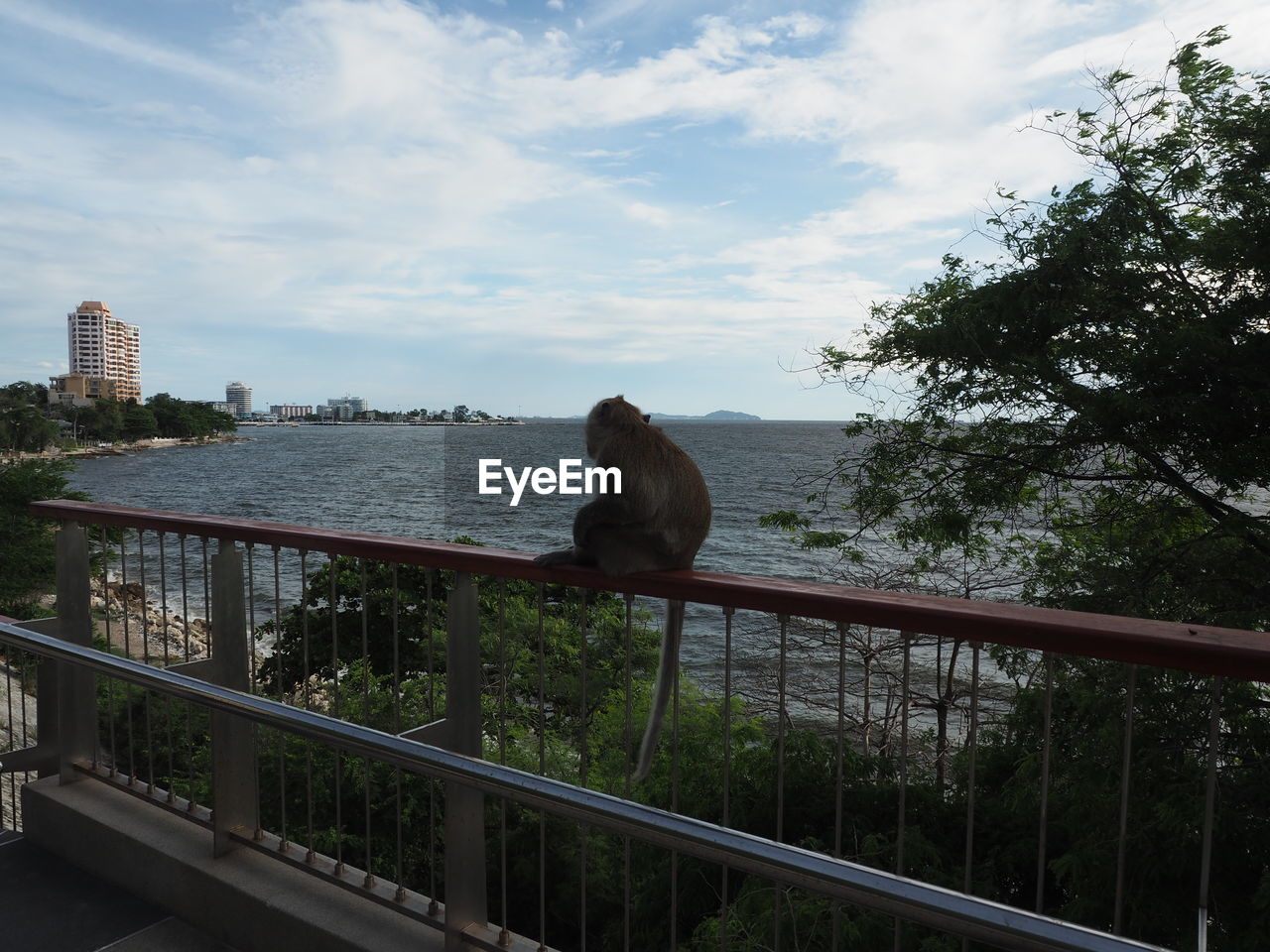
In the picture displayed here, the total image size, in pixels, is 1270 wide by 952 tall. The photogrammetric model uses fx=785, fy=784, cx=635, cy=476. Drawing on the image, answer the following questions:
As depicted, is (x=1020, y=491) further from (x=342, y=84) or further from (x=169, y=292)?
(x=169, y=292)

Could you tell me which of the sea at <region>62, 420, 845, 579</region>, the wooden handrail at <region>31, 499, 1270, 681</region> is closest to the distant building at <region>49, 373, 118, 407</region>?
the sea at <region>62, 420, 845, 579</region>

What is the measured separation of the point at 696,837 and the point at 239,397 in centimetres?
19792

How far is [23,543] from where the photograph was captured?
890 inches

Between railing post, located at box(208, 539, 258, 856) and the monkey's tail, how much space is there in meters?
1.42

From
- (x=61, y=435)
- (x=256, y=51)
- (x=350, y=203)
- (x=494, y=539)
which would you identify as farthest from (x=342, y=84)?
(x=61, y=435)

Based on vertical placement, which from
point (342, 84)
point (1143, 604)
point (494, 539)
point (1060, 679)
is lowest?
point (494, 539)

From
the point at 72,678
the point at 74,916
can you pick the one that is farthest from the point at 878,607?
the point at 72,678

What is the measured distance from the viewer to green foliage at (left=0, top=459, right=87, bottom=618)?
2192 cm

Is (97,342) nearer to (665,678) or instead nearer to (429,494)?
(429,494)

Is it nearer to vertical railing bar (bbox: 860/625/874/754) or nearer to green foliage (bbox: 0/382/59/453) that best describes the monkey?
vertical railing bar (bbox: 860/625/874/754)

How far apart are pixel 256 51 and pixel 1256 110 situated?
53.1ft

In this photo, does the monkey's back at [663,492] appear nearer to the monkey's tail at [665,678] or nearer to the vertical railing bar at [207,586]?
the monkey's tail at [665,678]

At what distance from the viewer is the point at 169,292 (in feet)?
244

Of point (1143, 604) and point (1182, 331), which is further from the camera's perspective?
point (1182, 331)
